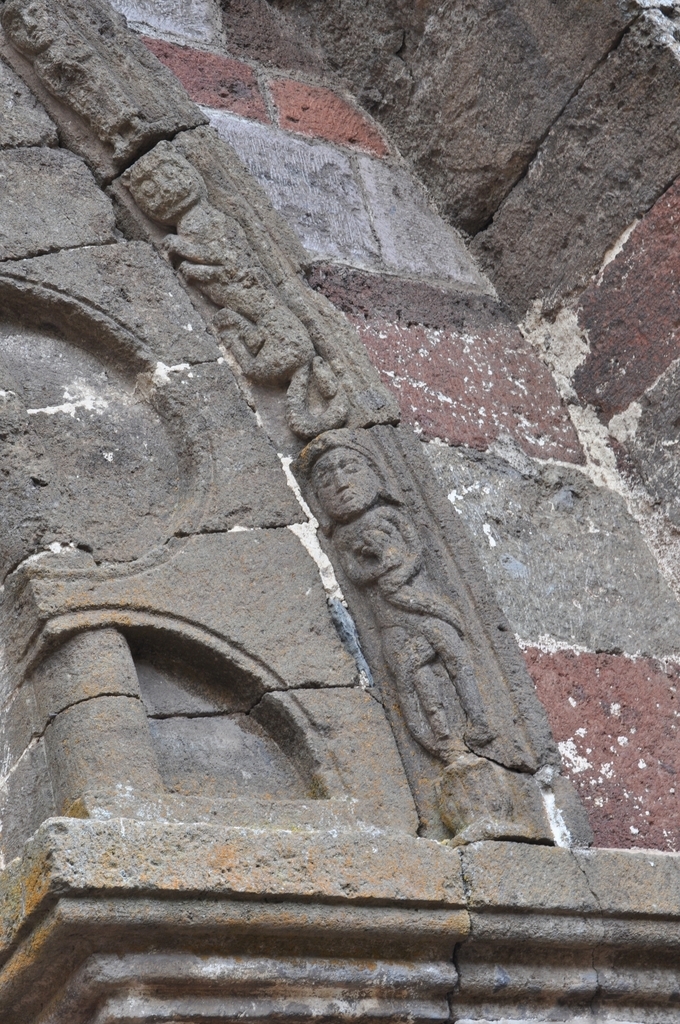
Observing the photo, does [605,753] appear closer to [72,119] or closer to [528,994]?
[528,994]

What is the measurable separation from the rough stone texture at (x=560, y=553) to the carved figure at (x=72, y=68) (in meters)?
1.06

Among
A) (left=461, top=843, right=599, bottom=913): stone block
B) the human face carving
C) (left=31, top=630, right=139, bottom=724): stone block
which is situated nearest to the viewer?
(left=461, top=843, right=599, bottom=913): stone block

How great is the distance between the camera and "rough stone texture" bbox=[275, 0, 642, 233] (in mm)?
3227

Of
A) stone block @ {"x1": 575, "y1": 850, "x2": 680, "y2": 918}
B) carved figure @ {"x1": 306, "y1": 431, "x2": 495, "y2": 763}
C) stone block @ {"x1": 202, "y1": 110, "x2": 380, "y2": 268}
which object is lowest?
stone block @ {"x1": 575, "y1": 850, "x2": 680, "y2": 918}

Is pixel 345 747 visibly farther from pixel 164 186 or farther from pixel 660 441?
pixel 164 186

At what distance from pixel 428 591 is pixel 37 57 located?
1645 millimetres

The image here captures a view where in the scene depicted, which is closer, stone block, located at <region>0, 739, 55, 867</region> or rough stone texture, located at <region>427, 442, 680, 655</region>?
stone block, located at <region>0, 739, 55, 867</region>

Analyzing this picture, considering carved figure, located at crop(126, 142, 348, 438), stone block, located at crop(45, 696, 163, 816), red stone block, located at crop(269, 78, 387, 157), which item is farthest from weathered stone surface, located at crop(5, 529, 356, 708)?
red stone block, located at crop(269, 78, 387, 157)

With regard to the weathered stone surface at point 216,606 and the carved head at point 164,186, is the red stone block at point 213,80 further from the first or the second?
the weathered stone surface at point 216,606

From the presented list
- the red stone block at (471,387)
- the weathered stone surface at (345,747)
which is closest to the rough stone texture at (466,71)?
the red stone block at (471,387)

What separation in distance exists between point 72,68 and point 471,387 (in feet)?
4.00

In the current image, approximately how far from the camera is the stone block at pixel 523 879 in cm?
196

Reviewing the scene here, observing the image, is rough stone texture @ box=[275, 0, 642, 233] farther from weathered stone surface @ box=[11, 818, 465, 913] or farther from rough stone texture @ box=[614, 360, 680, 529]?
weathered stone surface @ box=[11, 818, 465, 913]

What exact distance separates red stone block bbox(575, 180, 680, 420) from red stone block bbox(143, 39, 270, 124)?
1051 mm
